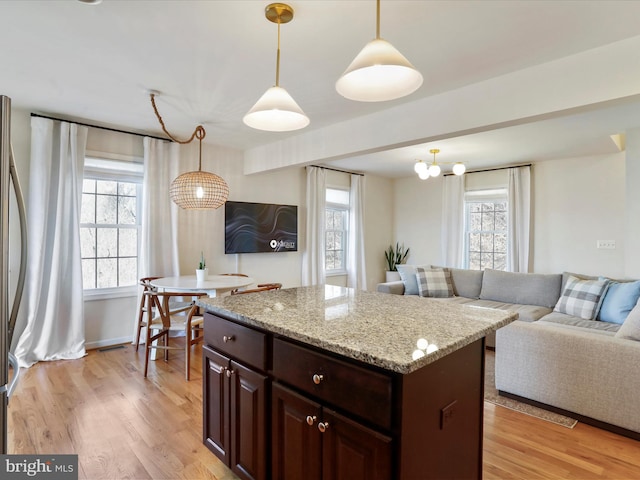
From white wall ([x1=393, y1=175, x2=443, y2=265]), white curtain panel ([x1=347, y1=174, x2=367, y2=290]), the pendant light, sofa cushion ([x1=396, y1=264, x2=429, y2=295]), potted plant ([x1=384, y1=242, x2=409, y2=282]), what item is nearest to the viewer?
the pendant light

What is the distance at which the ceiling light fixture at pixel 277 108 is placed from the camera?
1760mm

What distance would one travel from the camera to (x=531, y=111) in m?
2.51

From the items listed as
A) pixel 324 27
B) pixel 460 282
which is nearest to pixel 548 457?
pixel 324 27

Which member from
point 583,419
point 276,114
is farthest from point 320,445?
→ point 583,419

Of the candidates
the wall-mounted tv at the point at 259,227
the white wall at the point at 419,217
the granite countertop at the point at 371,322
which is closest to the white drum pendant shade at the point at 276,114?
the granite countertop at the point at 371,322

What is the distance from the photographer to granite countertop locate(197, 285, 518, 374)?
115 cm

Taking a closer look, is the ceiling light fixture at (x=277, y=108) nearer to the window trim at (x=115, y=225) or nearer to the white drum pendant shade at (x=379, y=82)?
the white drum pendant shade at (x=379, y=82)

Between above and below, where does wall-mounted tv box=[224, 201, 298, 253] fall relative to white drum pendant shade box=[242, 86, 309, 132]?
below

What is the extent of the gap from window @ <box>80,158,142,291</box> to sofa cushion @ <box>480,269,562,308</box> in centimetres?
450

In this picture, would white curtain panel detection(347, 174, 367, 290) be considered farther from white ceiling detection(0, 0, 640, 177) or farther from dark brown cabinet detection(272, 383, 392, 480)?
dark brown cabinet detection(272, 383, 392, 480)

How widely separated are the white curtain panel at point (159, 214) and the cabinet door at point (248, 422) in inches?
114

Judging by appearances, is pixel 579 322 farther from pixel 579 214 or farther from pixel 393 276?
pixel 393 276

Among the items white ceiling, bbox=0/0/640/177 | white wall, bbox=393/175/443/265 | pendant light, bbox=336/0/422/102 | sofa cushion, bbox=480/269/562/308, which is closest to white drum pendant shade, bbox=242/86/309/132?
pendant light, bbox=336/0/422/102

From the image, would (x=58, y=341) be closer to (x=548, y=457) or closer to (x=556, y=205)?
(x=548, y=457)
